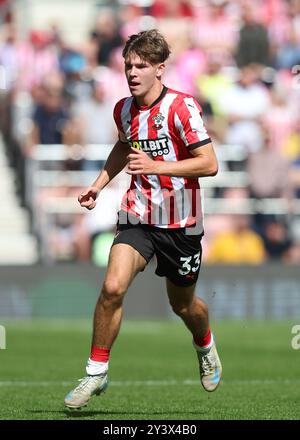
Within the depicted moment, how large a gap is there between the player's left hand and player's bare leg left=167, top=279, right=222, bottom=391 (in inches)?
46.2

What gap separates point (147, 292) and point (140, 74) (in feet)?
31.5

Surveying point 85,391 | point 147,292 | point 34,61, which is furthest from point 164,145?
point 34,61

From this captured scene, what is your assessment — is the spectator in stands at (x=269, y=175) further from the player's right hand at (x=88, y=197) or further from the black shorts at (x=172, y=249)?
the player's right hand at (x=88, y=197)

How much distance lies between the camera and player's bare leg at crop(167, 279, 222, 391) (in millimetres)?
8594

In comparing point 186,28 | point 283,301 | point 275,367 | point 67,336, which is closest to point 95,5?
point 186,28

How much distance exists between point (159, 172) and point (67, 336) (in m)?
7.71

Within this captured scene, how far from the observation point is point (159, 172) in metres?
7.73

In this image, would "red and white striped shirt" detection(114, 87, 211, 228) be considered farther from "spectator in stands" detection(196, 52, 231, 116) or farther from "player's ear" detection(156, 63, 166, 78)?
"spectator in stands" detection(196, 52, 231, 116)

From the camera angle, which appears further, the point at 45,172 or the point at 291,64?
the point at 291,64

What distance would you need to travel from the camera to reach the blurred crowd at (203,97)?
18.7 m

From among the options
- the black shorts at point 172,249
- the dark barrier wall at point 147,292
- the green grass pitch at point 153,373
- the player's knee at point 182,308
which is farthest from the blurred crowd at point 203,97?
the black shorts at point 172,249

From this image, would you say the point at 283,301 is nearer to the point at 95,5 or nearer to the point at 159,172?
the point at 95,5

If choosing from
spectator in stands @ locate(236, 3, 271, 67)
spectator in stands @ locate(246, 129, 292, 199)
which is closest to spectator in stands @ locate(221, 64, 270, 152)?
A: spectator in stands @ locate(246, 129, 292, 199)

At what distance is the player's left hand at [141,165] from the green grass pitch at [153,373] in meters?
1.62
